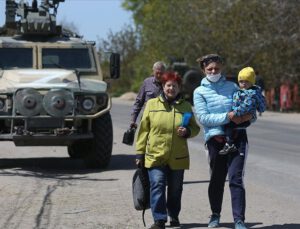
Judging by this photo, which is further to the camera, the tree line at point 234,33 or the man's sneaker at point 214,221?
the tree line at point 234,33

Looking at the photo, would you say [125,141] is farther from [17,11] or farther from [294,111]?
[294,111]

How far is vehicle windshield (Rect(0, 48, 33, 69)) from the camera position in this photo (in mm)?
13789

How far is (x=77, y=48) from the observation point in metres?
14.1

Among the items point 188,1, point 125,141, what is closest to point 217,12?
point 188,1

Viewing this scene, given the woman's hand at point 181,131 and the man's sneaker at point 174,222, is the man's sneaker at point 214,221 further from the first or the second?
the woman's hand at point 181,131

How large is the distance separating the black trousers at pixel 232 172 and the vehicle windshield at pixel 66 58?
6490 mm

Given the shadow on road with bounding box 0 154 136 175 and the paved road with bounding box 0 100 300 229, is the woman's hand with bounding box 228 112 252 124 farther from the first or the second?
the shadow on road with bounding box 0 154 136 175

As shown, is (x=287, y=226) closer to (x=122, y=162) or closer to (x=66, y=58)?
(x=122, y=162)

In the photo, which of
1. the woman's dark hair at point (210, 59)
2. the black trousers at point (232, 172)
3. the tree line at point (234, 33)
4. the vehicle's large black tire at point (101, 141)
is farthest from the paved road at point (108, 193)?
the tree line at point (234, 33)

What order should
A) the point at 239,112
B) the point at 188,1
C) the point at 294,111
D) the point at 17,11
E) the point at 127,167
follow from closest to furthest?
the point at 239,112 < the point at 127,167 < the point at 17,11 < the point at 294,111 < the point at 188,1

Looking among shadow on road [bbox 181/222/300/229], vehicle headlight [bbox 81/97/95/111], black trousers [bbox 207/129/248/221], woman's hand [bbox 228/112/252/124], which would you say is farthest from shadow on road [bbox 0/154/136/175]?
woman's hand [bbox 228/112/252/124]

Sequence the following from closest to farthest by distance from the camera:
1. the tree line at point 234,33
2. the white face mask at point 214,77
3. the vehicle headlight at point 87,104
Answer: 1. the white face mask at point 214,77
2. the vehicle headlight at point 87,104
3. the tree line at point 234,33

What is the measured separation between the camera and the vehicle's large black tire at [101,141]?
13047 mm

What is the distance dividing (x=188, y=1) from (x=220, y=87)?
3806 cm
